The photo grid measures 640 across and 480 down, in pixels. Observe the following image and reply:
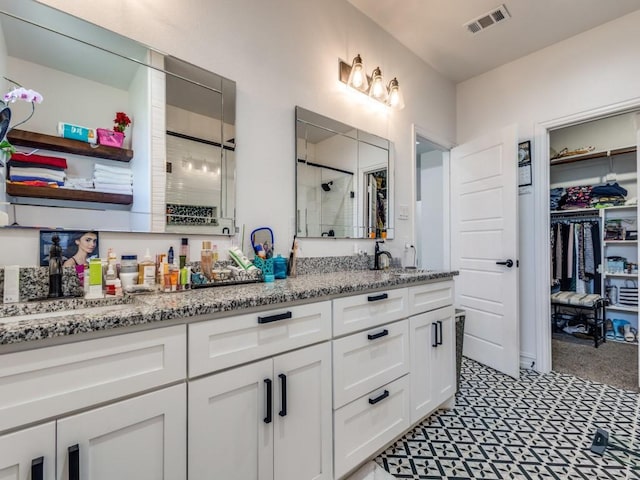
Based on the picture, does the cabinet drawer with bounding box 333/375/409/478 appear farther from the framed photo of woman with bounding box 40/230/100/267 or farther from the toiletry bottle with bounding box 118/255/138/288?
the framed photo of woman with bounding box 40/230/100/267

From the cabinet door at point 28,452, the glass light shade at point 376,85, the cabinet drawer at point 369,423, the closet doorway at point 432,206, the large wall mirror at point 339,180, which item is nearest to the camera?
the cabinet door at point 28,452

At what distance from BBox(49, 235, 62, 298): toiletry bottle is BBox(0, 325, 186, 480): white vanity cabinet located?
0.52 meters

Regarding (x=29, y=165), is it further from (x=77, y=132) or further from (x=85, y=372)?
(x=85, y=372)

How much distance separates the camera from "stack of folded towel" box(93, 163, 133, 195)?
4.25 ft

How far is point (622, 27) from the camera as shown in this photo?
2439 millimetres

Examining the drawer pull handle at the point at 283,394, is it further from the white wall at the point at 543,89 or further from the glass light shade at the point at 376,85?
the white wall at the point at 543,89

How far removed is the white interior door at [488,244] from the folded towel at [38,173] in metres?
2.96

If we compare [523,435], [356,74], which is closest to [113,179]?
[356,74]

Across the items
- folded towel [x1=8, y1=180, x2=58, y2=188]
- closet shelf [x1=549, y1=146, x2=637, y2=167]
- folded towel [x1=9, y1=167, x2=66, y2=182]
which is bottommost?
folded towel [x1=8, y1=180, x2=58, y2=188]

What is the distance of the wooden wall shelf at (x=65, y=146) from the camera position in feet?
3.80

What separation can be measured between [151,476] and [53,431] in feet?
0.99

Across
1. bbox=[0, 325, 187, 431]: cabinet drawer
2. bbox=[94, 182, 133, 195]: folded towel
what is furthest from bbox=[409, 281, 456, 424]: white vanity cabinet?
bbox=[94, 182, 133, 195]: folded towel

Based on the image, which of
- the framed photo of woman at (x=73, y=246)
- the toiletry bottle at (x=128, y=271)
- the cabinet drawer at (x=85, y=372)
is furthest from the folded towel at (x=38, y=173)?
the cabinet drawer at (x=85, y=372)

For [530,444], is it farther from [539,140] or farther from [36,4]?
[36,4]
